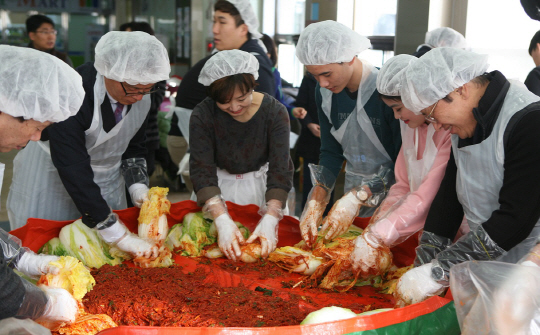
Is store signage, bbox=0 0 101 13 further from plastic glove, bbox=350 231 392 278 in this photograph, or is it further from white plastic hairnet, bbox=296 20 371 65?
plastic glove, bbox=350 231 392 278

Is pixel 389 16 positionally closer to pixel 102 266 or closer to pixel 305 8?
pixel 305 8

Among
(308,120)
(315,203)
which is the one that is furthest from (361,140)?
(308,120)

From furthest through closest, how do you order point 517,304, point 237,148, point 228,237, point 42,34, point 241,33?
point 42,34 → point 241,33 → point 237,148 → point 228,237 → point 517,304

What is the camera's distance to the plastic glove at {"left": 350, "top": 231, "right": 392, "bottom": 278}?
2057mm

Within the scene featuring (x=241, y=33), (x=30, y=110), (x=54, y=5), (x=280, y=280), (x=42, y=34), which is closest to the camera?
(x=30, y=110)

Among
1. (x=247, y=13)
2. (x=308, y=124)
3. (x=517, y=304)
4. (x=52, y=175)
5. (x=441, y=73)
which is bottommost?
(x=308, y=124)

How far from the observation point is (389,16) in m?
5.75

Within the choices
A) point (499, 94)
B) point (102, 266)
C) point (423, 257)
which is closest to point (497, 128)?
point (499, 94)

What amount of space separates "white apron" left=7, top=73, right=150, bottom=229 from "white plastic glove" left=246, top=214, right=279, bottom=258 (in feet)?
2.78

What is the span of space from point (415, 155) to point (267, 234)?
0.80 m

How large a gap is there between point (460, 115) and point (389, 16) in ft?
14.4

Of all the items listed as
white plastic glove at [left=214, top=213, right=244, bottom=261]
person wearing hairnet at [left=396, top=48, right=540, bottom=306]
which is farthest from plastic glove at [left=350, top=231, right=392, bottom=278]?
white plastic glove at [left=214, top=213, right=244, bottom=261]

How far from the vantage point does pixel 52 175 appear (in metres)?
2.64

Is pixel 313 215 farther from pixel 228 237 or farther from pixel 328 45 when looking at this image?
pixel 328 45
